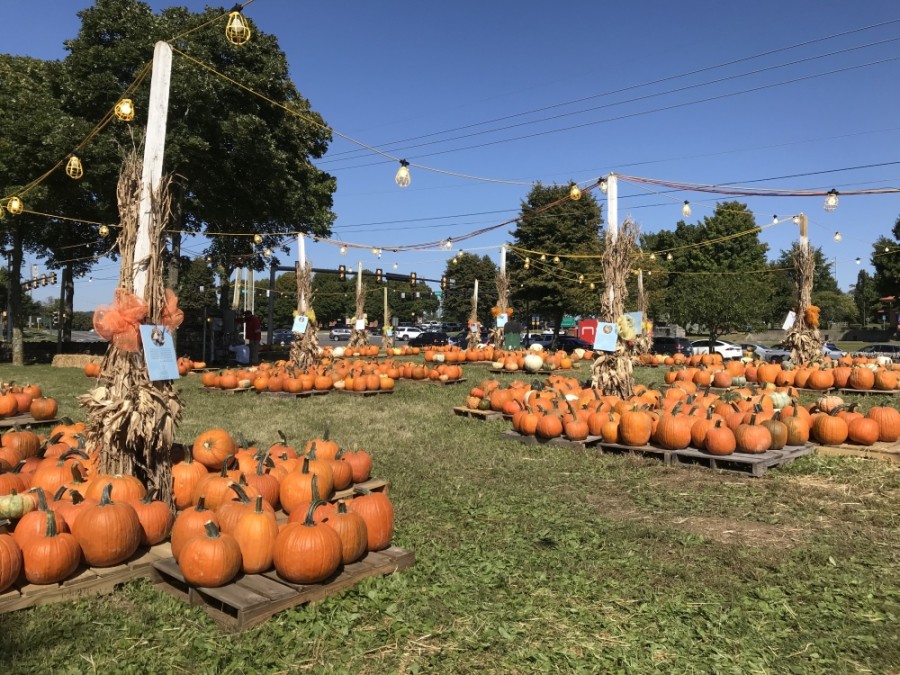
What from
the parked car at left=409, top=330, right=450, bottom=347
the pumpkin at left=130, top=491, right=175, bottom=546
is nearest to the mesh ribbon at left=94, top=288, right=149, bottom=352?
the pumpkin at left=130, top=491, right=175, bottom=546

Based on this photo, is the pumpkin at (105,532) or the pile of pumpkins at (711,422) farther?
the pile of pumpkins at (711,422)

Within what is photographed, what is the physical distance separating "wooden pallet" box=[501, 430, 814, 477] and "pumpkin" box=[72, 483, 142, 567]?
5.68m

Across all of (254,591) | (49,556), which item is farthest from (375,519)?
(49,556)

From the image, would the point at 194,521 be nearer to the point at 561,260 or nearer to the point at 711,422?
the point at 711,422

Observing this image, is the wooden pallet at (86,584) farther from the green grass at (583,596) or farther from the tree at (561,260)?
the tree at (561,260)

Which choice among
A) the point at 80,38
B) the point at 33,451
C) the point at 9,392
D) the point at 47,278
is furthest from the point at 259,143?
the point at 47,278

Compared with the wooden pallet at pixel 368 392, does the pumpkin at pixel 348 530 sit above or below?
above

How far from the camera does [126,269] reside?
4.93 m

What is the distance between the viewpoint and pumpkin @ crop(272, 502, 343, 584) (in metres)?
3.71

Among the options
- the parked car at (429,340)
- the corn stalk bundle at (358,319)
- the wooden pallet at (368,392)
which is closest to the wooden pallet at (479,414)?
the wooden pallet at (368,392)

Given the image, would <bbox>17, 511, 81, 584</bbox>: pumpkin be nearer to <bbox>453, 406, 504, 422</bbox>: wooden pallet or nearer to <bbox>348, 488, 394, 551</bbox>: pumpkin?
<bbox>348, 488, 394, 551</bbox>: pumpkin

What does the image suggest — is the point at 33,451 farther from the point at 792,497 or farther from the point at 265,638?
the point at 792,497

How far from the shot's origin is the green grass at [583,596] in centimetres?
321

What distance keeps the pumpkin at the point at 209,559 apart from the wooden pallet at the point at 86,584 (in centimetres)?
51
